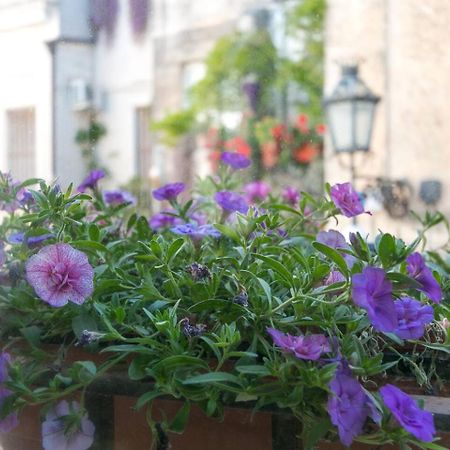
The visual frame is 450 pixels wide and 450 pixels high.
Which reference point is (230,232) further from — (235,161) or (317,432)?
(235,161)

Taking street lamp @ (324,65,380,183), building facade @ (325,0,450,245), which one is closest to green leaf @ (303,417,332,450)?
building facade @ (325,0,450,245)

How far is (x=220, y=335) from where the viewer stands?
0.50 meters

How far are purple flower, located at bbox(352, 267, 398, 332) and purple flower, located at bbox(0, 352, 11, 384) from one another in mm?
257

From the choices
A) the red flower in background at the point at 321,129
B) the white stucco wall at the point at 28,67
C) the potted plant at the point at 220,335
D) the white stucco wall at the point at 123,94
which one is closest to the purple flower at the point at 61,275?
the potted plant at the point at 220,335

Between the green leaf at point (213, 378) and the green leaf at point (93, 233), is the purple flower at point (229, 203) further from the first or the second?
the green leaf at point (213, 378)

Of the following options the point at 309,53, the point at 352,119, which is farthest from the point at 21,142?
the point at 309,53

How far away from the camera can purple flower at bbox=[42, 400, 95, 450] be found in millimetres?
513

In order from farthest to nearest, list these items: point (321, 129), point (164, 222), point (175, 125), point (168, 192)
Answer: point (175, 125), point (321, 129), point (164, 222), point (168, 192)

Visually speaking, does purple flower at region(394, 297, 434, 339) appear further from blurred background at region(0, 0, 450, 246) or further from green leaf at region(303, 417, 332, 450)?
blurred background at region(0, 0, 450, 246)

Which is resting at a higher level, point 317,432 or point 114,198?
point 114,198

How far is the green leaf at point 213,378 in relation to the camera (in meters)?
0.46


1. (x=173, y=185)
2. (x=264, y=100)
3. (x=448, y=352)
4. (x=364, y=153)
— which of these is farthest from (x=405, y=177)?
(x=448, y=352)

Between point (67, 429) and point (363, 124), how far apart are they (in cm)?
288

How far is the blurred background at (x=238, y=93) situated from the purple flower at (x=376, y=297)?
0.72 m
